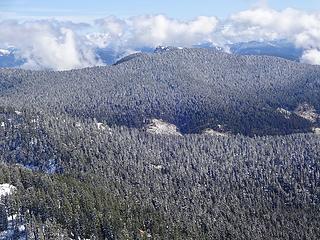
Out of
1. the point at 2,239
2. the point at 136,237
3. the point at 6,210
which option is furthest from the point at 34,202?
the point at 136,237

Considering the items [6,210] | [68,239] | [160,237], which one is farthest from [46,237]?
[160,237]

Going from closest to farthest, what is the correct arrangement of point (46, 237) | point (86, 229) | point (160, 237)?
point (46, 237) < point (86, 229) < point (160, 237)

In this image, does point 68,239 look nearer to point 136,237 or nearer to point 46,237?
point 46,237

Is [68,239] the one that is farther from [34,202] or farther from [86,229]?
[34,202]

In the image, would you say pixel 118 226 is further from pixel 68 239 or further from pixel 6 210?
pixel 6 210

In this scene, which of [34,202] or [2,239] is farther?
[34,202]

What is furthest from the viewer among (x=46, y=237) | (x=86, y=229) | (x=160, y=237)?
(x=160, y=237)

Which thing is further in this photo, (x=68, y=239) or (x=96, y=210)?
(x=96, y=210)
